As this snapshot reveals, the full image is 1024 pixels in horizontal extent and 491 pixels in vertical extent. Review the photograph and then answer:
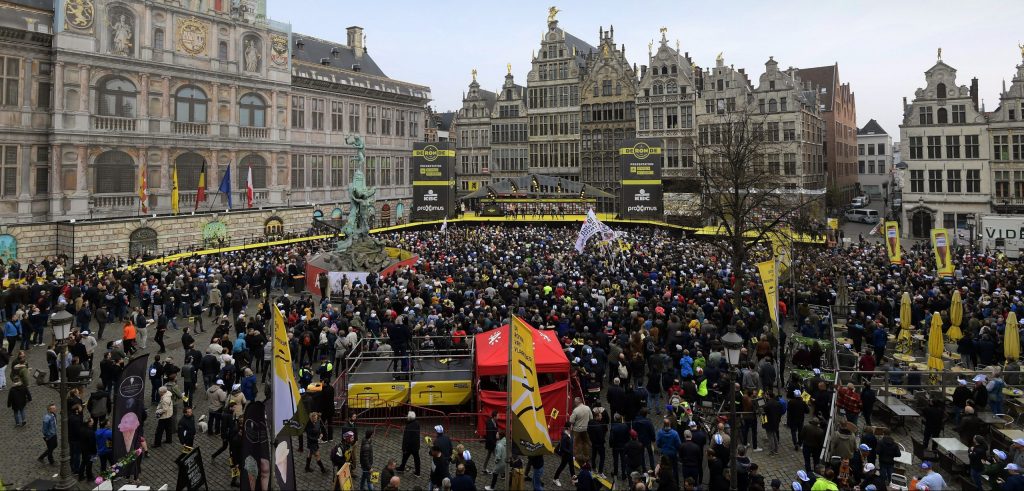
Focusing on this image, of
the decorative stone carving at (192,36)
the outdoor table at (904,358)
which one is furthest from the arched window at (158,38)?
the outdoor table at (904,358)

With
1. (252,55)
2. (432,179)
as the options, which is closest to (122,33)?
(252,55)

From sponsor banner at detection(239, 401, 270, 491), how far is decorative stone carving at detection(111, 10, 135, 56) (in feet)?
134

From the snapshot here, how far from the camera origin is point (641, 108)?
207ft

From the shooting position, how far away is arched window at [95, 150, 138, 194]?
132 ft

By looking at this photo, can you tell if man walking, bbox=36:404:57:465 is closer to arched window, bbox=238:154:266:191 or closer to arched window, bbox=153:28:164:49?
arched window, bbox=153:28:164:49

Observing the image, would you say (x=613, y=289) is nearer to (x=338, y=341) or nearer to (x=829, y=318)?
(x=829, y=318)

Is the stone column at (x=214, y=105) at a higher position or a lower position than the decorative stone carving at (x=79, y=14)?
lower

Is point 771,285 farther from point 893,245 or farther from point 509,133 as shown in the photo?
point 509,133

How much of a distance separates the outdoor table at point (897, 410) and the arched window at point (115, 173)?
44.5 meters

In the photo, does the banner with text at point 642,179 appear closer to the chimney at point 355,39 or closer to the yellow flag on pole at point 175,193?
the chimney at point 355,39

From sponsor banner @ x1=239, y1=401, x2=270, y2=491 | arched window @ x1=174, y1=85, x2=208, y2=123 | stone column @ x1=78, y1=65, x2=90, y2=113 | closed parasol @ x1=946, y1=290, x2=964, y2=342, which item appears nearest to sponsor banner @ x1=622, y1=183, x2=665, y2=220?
closed parasol @ x1=946, y1=290, x2=964, y2=342

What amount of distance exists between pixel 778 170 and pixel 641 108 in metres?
14.7

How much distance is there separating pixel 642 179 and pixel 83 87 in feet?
128

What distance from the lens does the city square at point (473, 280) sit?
1214cm
